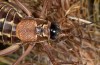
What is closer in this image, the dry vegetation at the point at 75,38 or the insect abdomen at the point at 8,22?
the insect abdomen at the point at 8,22

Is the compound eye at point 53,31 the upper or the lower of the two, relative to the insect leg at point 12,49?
upper

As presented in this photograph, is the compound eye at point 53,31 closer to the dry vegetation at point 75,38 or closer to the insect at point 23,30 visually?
the insect at point 23,30

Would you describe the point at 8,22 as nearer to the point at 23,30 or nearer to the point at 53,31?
the point at 23,30

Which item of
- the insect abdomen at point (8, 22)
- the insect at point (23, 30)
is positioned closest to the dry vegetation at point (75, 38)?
the insect at point (23, 30)

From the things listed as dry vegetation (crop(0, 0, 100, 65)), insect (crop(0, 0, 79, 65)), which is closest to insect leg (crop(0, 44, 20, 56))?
insect (crop(0, 0, 79, 65))

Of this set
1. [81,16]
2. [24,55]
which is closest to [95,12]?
[81,16]

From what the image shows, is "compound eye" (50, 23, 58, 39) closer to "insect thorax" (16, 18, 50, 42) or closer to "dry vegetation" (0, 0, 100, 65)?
"insect thorax" (16, 18, 50, 42)
